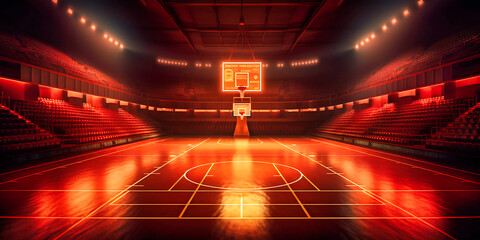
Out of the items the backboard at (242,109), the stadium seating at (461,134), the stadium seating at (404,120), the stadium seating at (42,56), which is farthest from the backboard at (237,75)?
the stadium seating at (42,56)

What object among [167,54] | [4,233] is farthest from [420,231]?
[167,54]

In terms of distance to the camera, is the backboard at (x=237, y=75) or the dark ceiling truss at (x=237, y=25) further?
the backboard at (x=237, y=75)

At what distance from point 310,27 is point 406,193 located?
12.6m

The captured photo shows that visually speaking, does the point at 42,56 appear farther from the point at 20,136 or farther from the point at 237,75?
the point at 237,75

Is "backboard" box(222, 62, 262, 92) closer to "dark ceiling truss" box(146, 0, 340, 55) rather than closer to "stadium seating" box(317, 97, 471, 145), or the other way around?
"dark ceiling truss" box(146, 0, 340, 55)

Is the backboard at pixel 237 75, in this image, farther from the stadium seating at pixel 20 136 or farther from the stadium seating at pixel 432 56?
the stadium seating at pixel 432 56

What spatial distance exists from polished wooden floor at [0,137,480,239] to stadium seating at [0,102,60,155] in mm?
2006

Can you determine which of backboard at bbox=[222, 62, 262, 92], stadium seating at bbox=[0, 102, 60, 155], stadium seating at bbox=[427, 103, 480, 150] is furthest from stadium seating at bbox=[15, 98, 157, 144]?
stadium seating at bbox=[427, 103, 480, 150]

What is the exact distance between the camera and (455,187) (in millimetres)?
3943

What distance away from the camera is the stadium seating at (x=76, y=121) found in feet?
29.4

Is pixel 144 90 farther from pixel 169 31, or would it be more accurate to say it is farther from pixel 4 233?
pixel 4 233

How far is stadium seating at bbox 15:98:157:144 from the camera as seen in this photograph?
896cm

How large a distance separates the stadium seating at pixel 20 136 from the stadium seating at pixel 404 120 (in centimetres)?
1607

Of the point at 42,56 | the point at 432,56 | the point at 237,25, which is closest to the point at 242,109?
the point at 237,25
